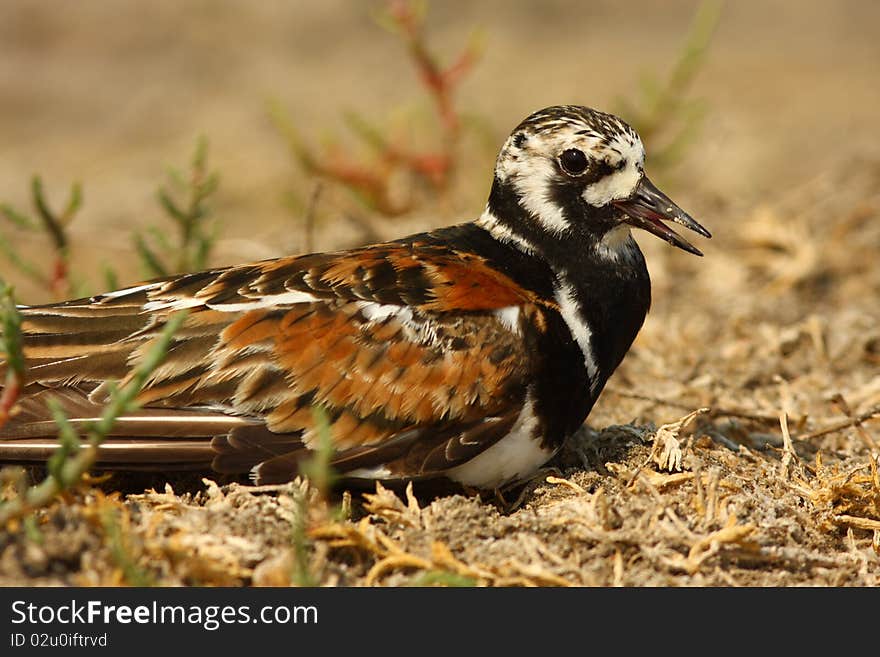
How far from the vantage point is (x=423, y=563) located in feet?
10.2

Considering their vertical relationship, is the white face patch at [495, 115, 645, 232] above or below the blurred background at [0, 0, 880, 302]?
below

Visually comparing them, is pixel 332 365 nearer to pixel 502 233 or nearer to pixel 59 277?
pixel 502 233

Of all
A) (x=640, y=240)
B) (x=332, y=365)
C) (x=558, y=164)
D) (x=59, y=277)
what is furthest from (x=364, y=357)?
(x=640, y=240)

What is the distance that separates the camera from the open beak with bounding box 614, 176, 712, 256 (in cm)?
390

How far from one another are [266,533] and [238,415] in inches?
16.6

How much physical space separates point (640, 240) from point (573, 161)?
2.60 metres

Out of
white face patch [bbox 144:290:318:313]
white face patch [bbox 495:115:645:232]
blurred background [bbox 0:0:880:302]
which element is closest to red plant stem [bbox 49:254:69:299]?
blurred background [bbox 0:0:880:302]

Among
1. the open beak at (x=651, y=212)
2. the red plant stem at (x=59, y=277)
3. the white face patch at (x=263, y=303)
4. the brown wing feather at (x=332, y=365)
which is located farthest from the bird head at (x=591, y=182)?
the red plant stem at (x=59, y=277)

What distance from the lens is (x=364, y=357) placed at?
11.5 feet

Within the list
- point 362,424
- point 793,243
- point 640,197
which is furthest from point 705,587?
point 793,243

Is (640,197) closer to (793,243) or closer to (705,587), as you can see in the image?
(705,587)

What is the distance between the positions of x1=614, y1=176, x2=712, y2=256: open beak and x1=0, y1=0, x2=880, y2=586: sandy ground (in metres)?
0.66

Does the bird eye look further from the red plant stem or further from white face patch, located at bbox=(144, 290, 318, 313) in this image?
the red plant stem

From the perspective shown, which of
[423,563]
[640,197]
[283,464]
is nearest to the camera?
[423,563]
